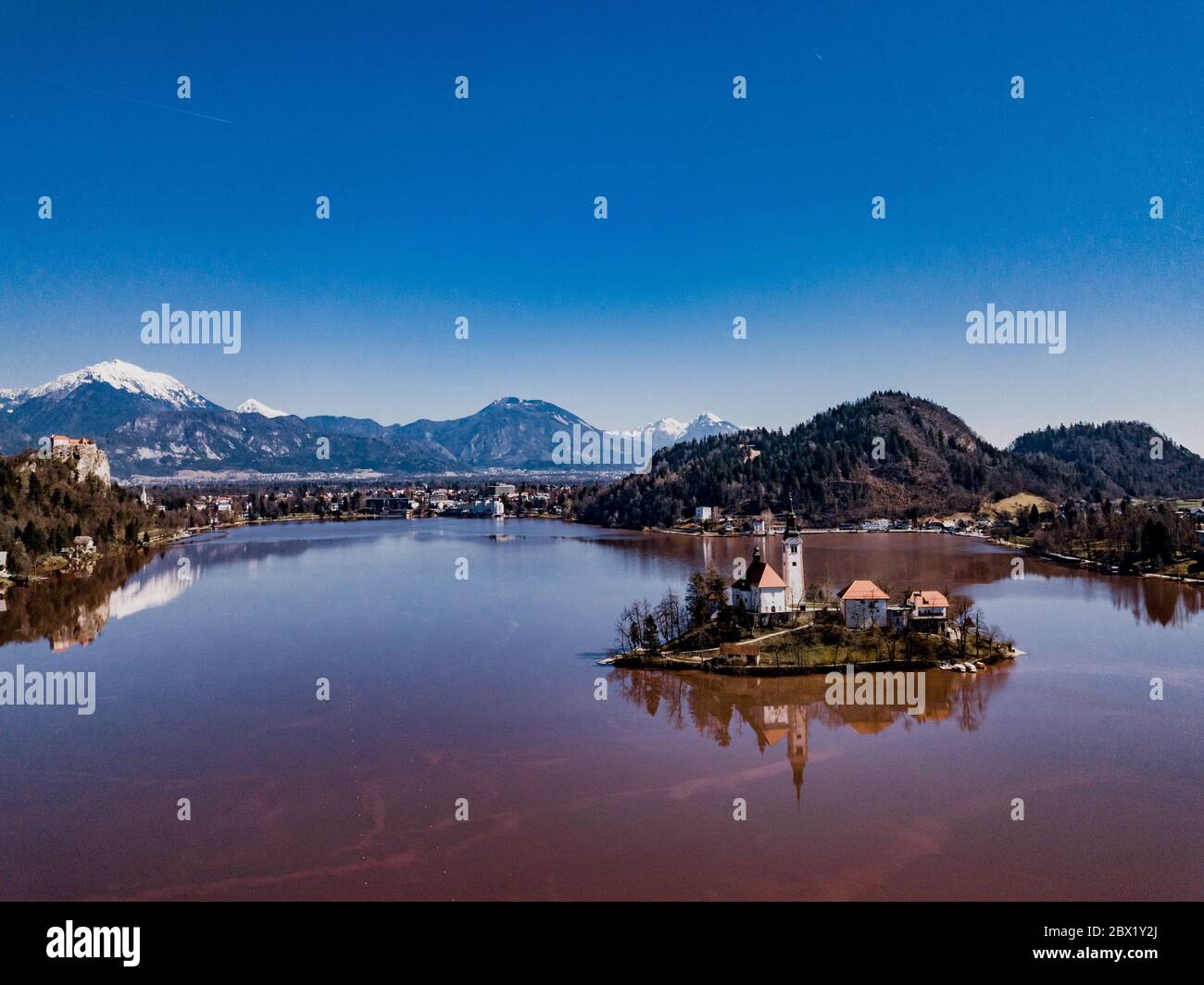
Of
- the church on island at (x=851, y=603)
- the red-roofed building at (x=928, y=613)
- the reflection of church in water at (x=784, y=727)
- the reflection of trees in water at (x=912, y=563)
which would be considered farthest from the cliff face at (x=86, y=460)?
the red-roofed building at (x=928, y=613)

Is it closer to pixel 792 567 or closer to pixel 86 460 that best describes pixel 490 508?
pixel 86 460

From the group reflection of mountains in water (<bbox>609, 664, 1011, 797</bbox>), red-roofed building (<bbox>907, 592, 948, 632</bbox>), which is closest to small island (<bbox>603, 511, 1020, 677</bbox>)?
red-roofed building (<bbox>907, 592, 948, 632</bbox>)

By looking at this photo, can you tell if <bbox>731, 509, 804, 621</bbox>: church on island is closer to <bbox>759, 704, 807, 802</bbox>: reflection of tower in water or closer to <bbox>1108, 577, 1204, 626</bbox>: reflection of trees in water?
<bbox>759, 704, 807, 802</bbox>: reflection of tower in water

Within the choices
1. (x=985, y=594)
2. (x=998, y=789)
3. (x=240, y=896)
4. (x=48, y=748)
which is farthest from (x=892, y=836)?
(x=985, y=594)

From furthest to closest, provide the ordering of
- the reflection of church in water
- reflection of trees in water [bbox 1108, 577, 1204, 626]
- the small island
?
reflection of trees in water [bbox 1108, 577, 1204, 626], the small island, the reflection of church in water

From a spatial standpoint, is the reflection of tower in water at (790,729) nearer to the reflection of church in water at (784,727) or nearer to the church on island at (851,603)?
the reflection of church in water at (784,727)
